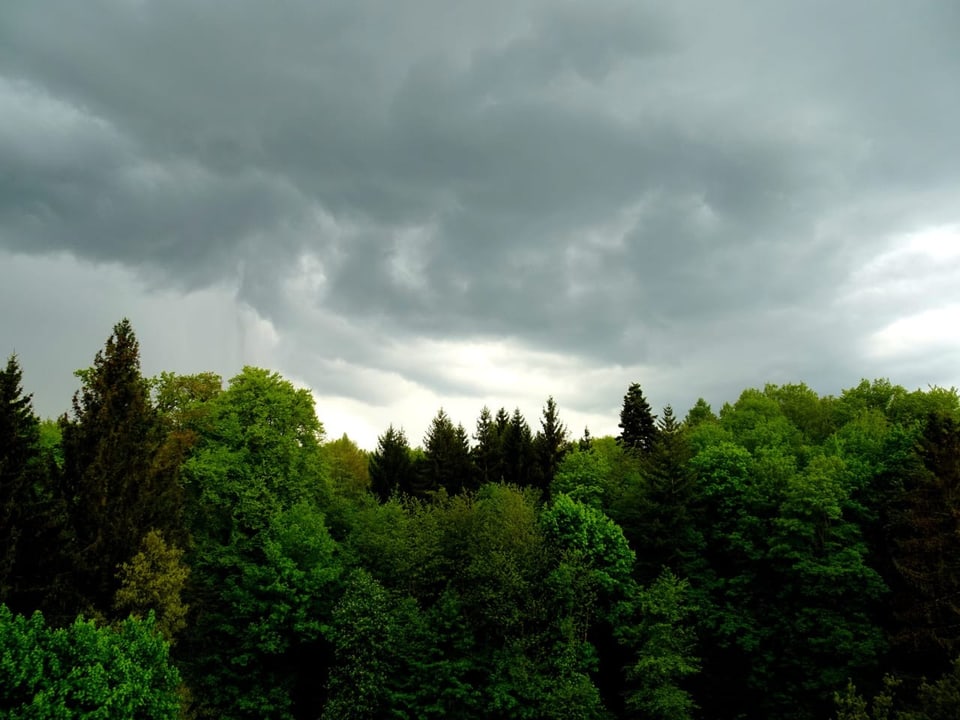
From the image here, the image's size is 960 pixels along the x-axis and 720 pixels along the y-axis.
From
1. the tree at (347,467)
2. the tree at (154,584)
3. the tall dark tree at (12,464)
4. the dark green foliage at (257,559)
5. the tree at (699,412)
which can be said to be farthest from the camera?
the tree at (699,412)

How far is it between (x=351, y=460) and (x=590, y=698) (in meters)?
50.7

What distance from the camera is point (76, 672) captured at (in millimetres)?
27516

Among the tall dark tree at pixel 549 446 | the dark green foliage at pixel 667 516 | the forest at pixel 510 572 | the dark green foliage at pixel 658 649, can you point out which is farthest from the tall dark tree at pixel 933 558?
the tall dark tree at pixel 549 446

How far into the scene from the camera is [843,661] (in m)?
50.9

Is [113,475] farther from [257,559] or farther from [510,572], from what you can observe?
[510,572]

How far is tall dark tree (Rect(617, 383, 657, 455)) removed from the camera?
8375cm

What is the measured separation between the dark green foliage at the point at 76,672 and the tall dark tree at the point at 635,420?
6020cm

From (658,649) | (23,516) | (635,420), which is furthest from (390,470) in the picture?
(23,516)

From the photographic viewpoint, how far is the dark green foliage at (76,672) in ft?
86.8

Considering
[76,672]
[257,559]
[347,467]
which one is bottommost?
[76,672]

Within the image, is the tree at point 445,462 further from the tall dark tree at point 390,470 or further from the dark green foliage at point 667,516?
the dark green foliage at point 667,516

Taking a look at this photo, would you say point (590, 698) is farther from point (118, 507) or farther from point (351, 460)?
point (351, 460)

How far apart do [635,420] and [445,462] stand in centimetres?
2247

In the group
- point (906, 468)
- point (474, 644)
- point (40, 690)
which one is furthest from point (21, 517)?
point (906, 468)
